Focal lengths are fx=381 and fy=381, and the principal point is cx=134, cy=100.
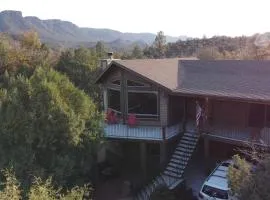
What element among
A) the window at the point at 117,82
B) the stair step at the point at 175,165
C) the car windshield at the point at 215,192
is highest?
the window at the point at 117,82

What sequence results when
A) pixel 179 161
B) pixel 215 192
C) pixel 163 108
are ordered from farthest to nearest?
pixel 163 108 → pixel 179 161 → pixel 215 192

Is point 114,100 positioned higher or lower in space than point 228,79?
lower

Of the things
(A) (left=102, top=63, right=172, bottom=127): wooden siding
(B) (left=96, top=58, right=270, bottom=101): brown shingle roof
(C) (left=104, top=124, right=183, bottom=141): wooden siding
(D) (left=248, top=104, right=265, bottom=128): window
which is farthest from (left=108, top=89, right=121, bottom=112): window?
(D) (left=248, top=104, right=265, bottom=128): window

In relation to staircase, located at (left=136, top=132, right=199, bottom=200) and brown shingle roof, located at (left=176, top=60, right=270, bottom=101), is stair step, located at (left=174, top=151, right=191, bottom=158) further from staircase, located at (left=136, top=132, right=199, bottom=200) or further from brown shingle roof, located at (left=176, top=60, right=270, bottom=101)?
brown shingle roof, located at (left=176, top=60, right=270, bottom=101)

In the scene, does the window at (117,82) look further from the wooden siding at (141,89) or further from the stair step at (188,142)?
the stair step at (188,142)

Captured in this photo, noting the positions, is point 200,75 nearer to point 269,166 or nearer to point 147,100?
point 147,100

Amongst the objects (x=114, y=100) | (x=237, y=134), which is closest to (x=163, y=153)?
(x=237, y=134)

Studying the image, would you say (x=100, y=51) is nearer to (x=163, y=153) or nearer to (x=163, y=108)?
(x=163, y=108)

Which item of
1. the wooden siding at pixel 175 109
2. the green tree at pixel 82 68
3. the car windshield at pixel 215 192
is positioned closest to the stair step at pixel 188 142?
the wooden siding at pixel 175 109
